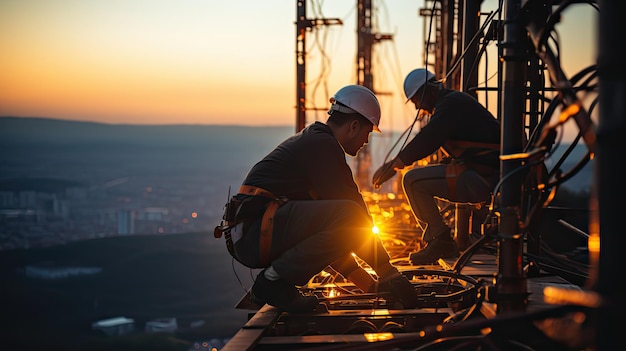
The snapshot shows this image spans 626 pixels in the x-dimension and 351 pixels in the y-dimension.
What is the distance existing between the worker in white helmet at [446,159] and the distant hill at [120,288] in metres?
54.3

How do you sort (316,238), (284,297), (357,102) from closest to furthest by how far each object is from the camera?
(316,238) → (284,297) → (357,102)

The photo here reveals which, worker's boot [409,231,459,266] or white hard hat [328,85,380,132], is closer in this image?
white hard hat [328,85,380,132]

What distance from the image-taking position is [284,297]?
16.5 feet

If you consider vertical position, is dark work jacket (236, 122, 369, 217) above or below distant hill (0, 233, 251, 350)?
above

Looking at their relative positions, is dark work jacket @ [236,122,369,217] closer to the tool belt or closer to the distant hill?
the tool belt

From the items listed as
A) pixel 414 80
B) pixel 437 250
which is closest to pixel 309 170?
pixel 437 250

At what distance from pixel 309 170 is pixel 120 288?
7484 centimetres

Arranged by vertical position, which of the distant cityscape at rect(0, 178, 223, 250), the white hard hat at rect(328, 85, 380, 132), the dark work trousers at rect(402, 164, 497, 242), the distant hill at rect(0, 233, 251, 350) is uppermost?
the white hard hat at rect(328, 85, 380, 132)

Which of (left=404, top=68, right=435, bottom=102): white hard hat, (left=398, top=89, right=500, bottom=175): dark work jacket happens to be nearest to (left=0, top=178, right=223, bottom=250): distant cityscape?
(left=404, top=68, right=435, bottom=102): white hard hat

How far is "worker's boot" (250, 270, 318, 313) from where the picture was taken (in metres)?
5.04

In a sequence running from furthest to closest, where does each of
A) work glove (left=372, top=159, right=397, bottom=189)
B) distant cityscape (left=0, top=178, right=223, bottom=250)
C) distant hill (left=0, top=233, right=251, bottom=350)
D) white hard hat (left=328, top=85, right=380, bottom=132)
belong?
1. distant cityscape (left=0, top=178, right=223, bottom=250)
2. distant hill (left=0, top=233, right=251, bottom=350)
3. work glove (left=372, top=159, right=397, bottom=189)
4. white hard hat (left=328, top=85, right=380, bottom=132)

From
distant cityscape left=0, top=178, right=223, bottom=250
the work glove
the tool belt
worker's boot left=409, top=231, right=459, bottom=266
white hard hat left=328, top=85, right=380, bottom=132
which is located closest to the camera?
the tool belt

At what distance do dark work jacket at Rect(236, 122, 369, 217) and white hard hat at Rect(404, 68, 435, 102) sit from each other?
2197 mm

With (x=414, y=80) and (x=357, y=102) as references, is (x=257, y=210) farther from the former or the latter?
(x=414, y=80)
